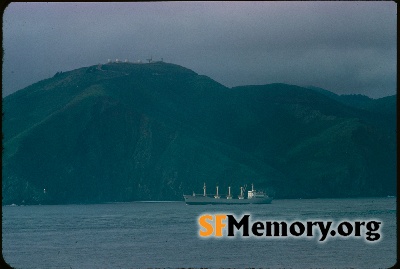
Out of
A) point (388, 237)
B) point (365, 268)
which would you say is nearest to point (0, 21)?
point (365, 268)

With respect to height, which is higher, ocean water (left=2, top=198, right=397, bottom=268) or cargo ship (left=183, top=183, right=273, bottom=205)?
cargo ship (left=183, top=183, right=273, bottom=205)

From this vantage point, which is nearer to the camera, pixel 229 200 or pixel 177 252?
pixel 177 252

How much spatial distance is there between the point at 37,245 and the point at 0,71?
155ft

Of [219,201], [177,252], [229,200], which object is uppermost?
[229,200]

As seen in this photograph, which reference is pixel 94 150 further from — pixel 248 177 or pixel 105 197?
pixel 248 177

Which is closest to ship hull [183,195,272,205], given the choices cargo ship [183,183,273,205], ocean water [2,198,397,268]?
cargo ship [183,183,273,205]

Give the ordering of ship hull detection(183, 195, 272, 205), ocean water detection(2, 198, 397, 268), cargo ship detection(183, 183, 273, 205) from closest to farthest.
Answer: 1. ocean water detection(2, 198, 397, 268)
2. cargo ship detection(183, 183, 273, 205)
3. ship hull detection(183, 195, 272, 205)

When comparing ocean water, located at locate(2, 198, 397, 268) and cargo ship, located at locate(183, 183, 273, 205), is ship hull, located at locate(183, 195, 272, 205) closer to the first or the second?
cargo ship, located at locate(183, 183, 273, 205)

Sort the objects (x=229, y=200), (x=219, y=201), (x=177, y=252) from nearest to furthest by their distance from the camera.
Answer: (x=177, y=252) < (x=229, y=200) < (x=219, y=201)

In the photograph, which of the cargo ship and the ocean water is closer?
the ocean water

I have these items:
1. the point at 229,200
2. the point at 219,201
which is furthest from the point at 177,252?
the point at 219,201

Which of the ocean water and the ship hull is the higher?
the ship hull

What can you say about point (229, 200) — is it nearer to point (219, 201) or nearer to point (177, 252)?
point (219, 201)

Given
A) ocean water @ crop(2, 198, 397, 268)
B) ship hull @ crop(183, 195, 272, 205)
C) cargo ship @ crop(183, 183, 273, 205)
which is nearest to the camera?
ocean water @ crop(2, 198, 397, 268)
